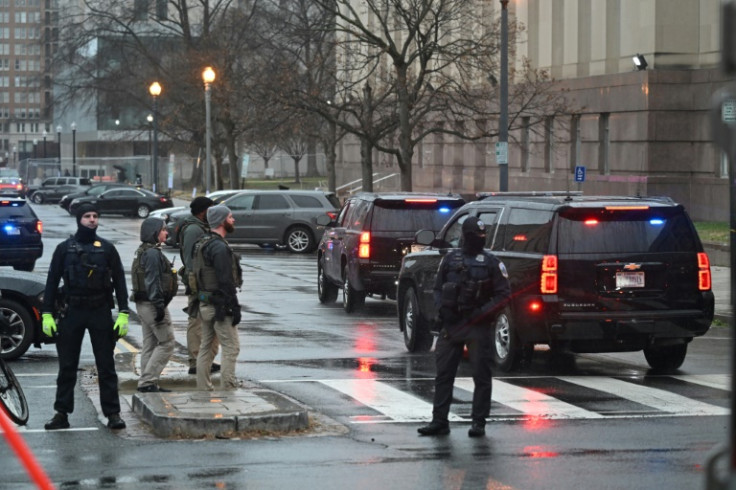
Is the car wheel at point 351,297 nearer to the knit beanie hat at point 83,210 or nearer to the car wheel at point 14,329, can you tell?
the car wheel at point 14,329

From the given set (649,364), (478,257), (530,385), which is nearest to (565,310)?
(530,385)

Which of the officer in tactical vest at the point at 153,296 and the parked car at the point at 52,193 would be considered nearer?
the officer in tactical vest at the point at 153,296

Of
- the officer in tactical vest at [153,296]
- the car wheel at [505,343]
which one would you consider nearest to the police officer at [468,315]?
the officer in tactical vest at [153,296]

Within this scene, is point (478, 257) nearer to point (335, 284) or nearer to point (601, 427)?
point (601, 427)

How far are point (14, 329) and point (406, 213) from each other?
23.9 feet

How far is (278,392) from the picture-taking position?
12586mm

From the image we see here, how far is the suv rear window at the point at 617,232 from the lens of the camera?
542 inches

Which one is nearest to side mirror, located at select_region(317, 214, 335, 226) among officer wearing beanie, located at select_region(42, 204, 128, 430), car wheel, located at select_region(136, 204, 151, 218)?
officer wearing beanie, located at select_region(42, 204, 128, 430)

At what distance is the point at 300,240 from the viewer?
130 feet

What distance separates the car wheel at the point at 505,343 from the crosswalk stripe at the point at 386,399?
1550 millimetres

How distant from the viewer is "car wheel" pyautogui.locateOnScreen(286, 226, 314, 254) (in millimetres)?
39469

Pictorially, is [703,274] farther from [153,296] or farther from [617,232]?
[153,296]

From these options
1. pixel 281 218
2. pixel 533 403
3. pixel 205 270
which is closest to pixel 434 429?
pixel 533 403

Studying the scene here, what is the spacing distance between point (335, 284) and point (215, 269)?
10905mm
